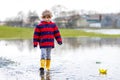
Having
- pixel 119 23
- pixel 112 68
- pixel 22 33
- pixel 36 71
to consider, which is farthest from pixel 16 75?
pixel 119 23

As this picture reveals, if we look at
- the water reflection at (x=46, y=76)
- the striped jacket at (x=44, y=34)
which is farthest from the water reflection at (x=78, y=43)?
the water reflection at (x=46, y=76)

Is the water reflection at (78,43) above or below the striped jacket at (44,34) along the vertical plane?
below

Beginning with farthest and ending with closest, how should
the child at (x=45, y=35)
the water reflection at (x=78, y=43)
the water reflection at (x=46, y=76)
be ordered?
1. the water reflection at (x=78, y=43)
2. the child at (x=45, y=35)
3. the water reflection at (x=46, y=76)

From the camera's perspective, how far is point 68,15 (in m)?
153

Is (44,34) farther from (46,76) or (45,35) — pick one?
(46,76)

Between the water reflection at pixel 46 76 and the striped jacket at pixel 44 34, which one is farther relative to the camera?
the striped jacket at pixel 44 34

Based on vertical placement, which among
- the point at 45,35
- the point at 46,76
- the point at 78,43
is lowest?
the point at 78,43

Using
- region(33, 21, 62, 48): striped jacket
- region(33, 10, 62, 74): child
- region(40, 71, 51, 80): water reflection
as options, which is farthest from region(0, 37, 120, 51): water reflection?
region(40, 71, 51, 80): water reflection

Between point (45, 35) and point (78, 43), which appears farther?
point (78, 43)

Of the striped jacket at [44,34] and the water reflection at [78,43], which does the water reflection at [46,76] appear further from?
the water reflection at [78,43]

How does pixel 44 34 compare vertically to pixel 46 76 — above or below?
above

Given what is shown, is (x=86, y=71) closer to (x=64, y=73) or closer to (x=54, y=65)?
(x=64, y=73)

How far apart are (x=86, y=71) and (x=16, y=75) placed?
2.17 meters

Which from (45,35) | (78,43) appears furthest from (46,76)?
(78,43)
